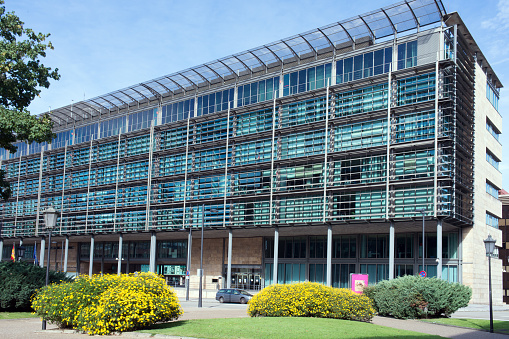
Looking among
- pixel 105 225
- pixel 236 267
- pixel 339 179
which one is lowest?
pixel 236 267

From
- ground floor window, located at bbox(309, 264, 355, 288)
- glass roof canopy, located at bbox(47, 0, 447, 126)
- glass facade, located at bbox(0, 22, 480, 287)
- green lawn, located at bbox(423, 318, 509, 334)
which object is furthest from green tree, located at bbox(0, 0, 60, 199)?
ground floor window, located at bbox(309, 264, 355, 288)

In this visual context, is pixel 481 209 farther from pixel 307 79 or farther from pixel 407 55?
pixel 307 79

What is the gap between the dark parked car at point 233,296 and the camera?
4838cm

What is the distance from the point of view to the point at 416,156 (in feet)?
164

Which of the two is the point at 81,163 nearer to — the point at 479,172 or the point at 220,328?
the point at 479,172

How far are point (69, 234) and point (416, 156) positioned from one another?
176ft

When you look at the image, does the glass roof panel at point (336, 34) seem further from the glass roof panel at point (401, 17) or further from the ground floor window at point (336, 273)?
the ground floor window at point (336, 273)

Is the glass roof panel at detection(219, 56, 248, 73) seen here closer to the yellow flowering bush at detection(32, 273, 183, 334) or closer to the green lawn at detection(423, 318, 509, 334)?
the green lawn at detection(423, 318, 509, 334)

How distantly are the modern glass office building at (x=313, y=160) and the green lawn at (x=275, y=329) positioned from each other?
28210 mm

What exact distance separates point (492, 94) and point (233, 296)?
39.7m

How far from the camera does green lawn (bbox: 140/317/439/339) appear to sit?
17609mm

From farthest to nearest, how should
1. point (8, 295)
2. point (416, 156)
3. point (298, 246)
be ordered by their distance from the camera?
point (298, 246)
point (416, 156)
point (8, 295)

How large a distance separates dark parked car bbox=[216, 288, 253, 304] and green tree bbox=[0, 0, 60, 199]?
79.2ft

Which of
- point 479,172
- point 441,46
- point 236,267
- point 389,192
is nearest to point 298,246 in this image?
point 236,267
